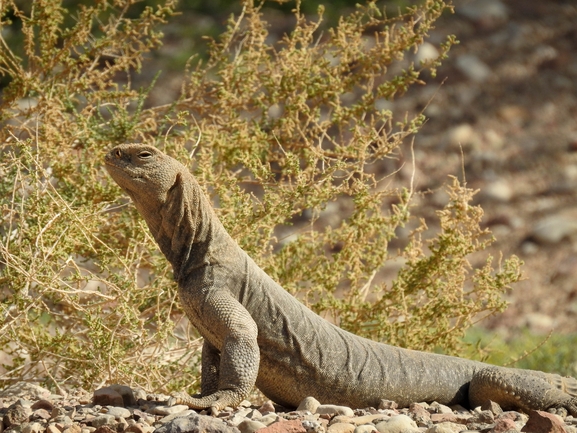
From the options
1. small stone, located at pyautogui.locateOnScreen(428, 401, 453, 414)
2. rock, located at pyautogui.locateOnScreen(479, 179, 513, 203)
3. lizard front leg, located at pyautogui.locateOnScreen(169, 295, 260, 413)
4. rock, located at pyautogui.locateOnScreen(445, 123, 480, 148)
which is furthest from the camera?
rock, located at pyautogui.locateOnScreen(445, 123, 480, 148)

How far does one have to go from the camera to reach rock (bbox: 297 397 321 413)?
4.80m

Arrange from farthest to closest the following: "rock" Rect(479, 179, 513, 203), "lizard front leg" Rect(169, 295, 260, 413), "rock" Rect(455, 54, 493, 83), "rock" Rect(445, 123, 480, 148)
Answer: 1. "rock" Rect(455, 54, 493, 83)
2. "rock" Rect(445, 123, 480, 148)
3. "rock" Rect(479, 179, 513, 203)
4. "lizard front leg" Rect(169, 295, 260, 413)

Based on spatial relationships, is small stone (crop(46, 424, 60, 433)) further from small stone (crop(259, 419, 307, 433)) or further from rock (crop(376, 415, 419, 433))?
rock (crop(376, 415, 419, 433))

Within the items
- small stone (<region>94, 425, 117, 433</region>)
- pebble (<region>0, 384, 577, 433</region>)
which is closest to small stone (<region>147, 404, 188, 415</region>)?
pebble (<region>0, 384, 577, 433</region>)

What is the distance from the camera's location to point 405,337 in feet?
21.5

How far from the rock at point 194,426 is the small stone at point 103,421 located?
1.32ft

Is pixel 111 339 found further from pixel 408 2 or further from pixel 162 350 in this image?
pixel 408 2

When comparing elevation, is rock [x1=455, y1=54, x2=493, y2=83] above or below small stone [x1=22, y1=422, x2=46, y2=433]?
below

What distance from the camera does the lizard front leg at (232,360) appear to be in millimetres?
4688

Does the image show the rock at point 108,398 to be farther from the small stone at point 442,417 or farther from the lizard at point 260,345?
the small stone at point 442,417

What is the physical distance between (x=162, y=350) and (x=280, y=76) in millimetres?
2246

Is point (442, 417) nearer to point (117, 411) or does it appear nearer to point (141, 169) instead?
point (117, 411)

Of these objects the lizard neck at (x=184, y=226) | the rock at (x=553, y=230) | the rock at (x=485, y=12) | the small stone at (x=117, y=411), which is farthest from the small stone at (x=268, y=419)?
the rock at (x=485, y=12)

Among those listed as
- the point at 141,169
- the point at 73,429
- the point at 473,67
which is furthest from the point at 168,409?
the point at 473,67
